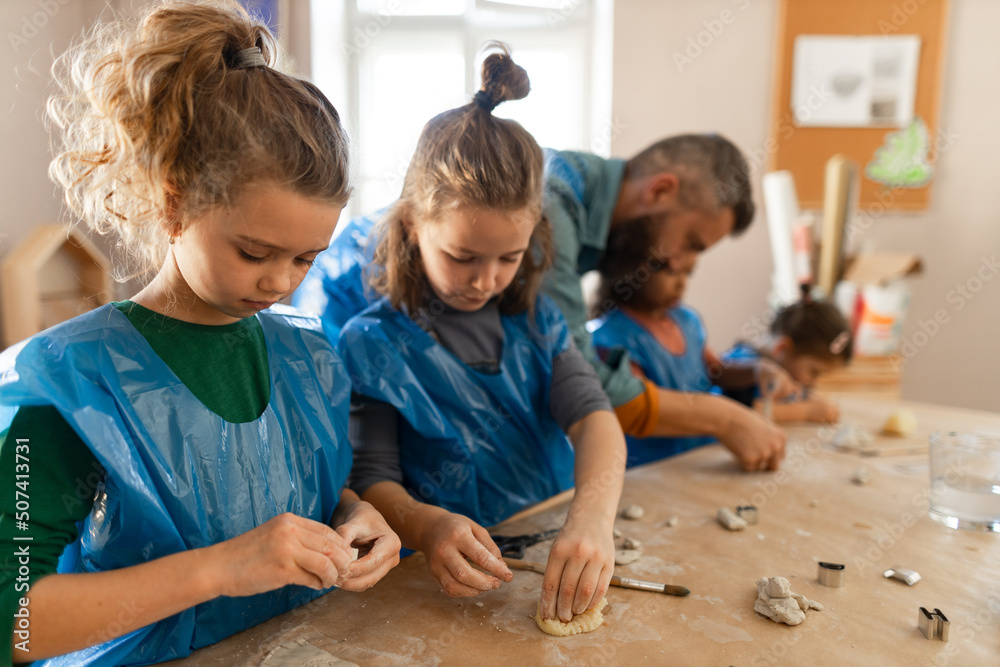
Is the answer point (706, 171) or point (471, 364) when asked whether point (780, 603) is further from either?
point (706, 171)

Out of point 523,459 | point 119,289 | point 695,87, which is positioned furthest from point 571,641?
point 695,87

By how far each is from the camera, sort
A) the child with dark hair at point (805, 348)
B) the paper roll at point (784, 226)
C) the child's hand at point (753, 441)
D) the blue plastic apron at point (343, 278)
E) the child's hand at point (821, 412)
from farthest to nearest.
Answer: the paper roll at point (784, 226)
the child with dark hair at point (805, 348)
the child's hand at point (821, 412)
the child's hand at point (753, 441)
the blue plastic apron at point (343, 278)

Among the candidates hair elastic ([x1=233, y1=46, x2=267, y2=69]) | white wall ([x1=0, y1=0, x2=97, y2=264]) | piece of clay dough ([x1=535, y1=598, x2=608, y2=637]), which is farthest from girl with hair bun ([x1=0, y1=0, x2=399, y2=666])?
white wall ([x1=0, y1=0, x2=97, y2=264])

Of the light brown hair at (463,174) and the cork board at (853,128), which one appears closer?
the light brown hair at (463,174)

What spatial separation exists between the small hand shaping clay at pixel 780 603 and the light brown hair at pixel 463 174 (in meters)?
0.62

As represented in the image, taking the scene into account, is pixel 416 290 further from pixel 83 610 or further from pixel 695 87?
pixel 695 87

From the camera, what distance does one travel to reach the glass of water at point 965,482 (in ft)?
3.72

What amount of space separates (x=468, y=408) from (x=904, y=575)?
2.22 ft

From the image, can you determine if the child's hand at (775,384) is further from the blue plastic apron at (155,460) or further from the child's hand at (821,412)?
the blue plastic apron at (155,460)

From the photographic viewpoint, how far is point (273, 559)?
0.67 metres

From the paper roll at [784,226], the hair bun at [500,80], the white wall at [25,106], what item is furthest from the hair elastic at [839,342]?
the white wall at [25,106]

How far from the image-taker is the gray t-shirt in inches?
41.8

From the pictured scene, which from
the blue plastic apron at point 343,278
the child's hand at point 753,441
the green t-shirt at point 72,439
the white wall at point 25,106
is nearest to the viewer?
the green t-shirt at point 72,439

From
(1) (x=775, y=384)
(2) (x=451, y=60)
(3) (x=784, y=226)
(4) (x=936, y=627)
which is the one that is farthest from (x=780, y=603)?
(2) (x=451, y=60)
